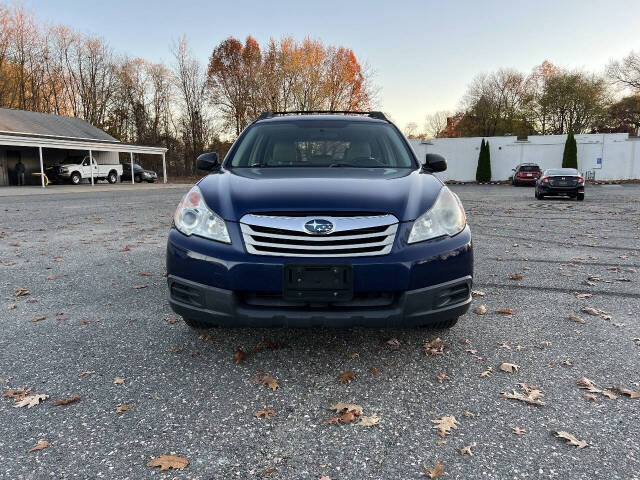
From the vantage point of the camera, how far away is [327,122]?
431 centimetres

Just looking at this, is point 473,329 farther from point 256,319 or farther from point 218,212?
point 218,212

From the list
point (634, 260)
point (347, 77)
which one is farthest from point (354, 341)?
point (347, 77)

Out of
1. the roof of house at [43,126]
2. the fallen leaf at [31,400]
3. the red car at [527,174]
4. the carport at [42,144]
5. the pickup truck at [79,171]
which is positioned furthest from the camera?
the pickup truck at [79,171]

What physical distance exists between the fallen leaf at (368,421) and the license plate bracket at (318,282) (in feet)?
2.01

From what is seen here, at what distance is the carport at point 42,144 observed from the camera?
27172mm

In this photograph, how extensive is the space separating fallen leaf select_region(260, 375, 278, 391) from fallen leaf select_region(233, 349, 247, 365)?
28 cm

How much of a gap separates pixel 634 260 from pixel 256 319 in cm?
571

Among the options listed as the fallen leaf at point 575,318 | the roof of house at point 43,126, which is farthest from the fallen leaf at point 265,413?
the roof of house at point 43,126

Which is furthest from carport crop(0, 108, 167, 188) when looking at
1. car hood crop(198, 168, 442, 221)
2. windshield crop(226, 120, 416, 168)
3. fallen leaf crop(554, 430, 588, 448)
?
fallen leaf crop(554, 430, 588, 448)

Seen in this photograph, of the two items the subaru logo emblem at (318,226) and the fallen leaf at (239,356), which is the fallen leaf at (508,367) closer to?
the subaru logo emblem at (318,226)

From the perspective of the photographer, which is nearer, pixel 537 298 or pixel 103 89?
pixel 537 298

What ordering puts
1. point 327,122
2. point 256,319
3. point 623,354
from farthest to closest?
1. point 327,122
2. point 623,354
3. point 256,319

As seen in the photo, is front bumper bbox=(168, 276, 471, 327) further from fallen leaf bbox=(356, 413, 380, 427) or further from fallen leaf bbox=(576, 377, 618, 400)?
fallen leaf bbox=(576, 377, 618, 400)

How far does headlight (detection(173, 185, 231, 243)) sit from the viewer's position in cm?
267
